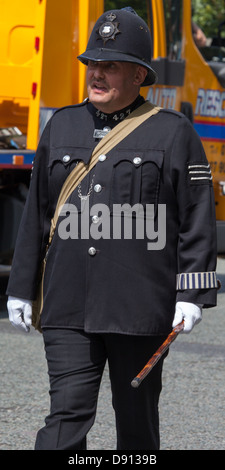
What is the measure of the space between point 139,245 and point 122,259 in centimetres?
7

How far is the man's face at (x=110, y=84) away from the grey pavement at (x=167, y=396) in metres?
1.77

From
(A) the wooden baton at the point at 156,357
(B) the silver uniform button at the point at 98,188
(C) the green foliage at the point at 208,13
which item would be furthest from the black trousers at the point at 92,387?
(C) the green foliage at the point at 208,13

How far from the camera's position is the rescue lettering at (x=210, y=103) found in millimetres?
9844

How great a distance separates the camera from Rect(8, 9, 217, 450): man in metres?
3.60

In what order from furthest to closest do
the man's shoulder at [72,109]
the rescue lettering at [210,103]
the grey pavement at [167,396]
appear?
1. the rescue lettering at [210,103]
2. the grey pavement at [167,396]
3. the man's shoulder at [72,109]

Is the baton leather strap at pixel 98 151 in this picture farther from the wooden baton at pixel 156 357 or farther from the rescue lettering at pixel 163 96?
the rescue lettering at pixel 163 96

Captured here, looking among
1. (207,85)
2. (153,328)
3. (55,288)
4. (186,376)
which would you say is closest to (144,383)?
(153,328)

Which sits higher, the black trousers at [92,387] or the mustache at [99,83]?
the mustache at [99,83]

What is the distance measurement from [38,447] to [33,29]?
5282 mm

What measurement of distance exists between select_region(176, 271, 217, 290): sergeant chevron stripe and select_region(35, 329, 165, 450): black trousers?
0.21 m

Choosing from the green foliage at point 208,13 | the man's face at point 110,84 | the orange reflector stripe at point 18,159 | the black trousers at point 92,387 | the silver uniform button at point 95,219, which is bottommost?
the black trousers at point 92,387

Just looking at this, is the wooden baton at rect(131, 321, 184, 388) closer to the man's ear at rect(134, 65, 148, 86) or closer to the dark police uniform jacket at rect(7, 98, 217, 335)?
the dark police uniform jacket at rect(7, 98, 217, 335)

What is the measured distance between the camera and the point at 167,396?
231 inches

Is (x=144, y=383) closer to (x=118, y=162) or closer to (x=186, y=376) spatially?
(x=118, y=162)
